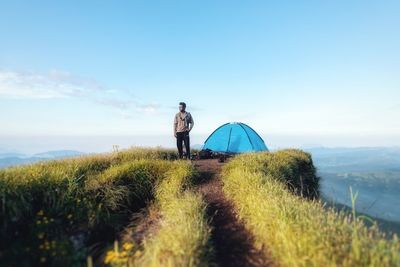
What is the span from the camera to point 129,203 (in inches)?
383

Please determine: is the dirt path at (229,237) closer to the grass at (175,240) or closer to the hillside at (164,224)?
the hillside at (164,224)

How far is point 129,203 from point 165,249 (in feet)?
14.0

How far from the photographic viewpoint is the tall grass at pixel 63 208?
6.36 meters

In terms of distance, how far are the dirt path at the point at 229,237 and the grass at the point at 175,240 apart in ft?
1.46

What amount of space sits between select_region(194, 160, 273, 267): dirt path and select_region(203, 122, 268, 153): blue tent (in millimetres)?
11595

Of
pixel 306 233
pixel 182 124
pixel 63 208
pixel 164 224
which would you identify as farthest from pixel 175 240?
pixel 182 124

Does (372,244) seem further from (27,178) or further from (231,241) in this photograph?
(27,178)

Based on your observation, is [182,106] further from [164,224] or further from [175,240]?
[175,240]

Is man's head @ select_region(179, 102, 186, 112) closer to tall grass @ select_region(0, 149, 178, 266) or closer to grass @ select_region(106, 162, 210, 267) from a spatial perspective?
tall grass @ select_region(0, 149, 178, 266)

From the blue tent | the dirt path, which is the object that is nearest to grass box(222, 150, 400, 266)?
the dirt path

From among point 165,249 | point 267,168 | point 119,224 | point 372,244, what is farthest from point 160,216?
point 267,168

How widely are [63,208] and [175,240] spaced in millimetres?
3696

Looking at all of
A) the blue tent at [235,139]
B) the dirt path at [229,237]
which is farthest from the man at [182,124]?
the dirt path at [229,237]

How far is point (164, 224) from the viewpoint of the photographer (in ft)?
23.7
